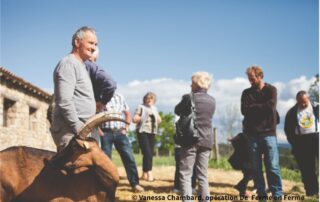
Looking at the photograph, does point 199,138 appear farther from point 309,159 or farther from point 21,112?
point 21,112

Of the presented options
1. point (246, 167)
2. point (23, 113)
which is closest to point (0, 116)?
point (23, 113)

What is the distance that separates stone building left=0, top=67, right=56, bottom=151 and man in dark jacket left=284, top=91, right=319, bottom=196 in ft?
31.1

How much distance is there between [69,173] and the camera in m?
2.97

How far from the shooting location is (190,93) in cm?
543

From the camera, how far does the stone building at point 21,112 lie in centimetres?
1609

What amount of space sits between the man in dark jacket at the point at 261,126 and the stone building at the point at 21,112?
9.76 meters

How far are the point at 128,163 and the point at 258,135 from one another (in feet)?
7.93

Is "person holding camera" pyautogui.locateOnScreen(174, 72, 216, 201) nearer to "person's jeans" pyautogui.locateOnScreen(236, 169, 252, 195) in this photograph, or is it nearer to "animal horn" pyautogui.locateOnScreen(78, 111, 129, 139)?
"person's jeans" pyautogui.locateOnScreen(236, 169, 252, 195)

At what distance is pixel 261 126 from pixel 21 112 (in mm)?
14743

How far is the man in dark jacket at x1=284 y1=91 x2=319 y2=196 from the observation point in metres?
7.53

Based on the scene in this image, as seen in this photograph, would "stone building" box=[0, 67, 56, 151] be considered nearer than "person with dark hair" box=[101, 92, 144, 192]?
No

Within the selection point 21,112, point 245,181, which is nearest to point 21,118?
point 21,112

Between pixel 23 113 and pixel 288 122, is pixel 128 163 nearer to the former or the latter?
pixel 288 122

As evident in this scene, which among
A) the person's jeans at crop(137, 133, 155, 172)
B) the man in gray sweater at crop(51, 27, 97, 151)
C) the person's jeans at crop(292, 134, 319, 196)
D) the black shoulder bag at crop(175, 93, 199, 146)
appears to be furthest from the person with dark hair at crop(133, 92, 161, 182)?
the man in gray sweater at crop(51, 27, 97, 151)
